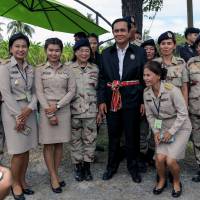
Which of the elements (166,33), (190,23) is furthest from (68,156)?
(190,23)

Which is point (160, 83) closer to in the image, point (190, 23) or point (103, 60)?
point (103, 60)

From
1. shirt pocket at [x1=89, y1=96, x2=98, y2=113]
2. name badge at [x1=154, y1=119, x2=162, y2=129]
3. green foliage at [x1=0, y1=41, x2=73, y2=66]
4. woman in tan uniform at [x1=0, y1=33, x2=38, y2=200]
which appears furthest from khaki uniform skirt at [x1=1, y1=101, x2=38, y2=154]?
green foliage at [x1=0, y1=41, x2=73, y2=66]

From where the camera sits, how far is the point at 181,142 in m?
4.40

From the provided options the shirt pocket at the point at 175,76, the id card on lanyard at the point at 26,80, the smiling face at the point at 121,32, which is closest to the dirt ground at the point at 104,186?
the id card on lanyard at the point at 26,80

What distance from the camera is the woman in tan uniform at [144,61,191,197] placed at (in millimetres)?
4352

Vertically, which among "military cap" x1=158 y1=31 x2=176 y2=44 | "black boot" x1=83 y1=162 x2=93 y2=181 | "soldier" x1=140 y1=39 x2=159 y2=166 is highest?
"military cap" x1=158 y1=31 x2=176 y2=44

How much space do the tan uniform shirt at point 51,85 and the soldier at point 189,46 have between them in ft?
6.39

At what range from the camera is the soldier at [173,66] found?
4590 millimetres

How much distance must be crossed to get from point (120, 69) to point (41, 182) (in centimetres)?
175

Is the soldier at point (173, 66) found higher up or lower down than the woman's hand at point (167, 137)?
higher up

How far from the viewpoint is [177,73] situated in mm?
4629

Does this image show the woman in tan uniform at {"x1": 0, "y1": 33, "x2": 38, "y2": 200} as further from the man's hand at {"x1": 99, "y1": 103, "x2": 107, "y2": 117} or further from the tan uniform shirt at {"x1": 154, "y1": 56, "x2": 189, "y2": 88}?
the tan uniform shirt at {"x1": 154, "y1": 56, "x2": 189, "y2": 88}

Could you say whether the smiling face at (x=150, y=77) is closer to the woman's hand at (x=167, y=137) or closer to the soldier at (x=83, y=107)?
the woman's hand at (x=167, y=137)

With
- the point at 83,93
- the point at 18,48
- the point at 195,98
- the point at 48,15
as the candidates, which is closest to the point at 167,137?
the point at 195,98
